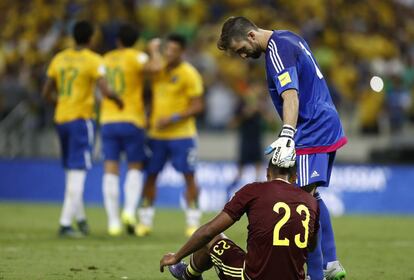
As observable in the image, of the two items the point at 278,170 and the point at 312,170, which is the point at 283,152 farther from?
the point at 312,170

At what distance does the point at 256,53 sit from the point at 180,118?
6090mm

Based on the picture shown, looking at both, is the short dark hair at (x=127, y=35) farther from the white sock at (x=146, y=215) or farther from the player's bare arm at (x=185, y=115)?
the white sock at (x=146, y=215)

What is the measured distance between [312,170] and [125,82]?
245 inches

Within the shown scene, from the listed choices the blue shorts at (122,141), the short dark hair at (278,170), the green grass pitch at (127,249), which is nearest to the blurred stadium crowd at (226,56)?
the green grass pitch at (127,249)

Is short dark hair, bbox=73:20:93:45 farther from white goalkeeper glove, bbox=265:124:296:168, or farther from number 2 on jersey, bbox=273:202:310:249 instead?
number 2 on jersey, bbox=273:202:310:249

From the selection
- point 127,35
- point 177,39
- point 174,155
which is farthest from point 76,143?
point 177,39

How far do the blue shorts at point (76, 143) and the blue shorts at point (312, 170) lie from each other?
5.59 metres

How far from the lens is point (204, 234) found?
7.67 meters

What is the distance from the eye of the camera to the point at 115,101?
44.7 feet

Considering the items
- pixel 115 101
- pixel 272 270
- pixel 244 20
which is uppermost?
pixel 244 20

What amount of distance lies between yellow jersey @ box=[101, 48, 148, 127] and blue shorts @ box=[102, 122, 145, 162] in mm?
102

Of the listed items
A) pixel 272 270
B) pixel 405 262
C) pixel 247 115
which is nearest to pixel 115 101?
pixel 405 262

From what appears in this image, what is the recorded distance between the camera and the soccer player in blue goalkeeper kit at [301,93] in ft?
28.2

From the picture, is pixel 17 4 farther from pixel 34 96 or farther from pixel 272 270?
pixel 272 270
